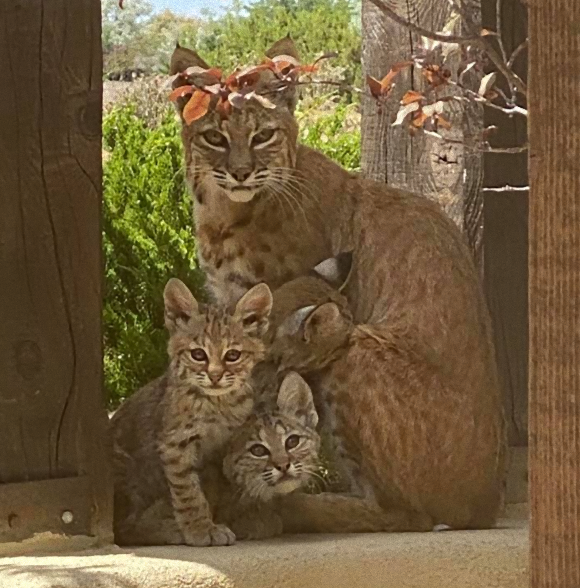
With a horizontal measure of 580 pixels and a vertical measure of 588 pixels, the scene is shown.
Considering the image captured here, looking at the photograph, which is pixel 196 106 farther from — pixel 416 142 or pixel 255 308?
pixel 416 142

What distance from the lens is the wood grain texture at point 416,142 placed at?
618 centimetres

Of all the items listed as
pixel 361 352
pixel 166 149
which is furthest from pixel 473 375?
pixel 166 149

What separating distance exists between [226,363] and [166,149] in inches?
171

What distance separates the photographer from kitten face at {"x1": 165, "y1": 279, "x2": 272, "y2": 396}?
15.9 feet

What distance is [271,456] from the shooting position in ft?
16.5

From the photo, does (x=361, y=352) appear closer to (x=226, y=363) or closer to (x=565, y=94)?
(x=226, y=363)

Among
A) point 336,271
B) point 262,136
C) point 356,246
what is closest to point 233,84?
point 262,136

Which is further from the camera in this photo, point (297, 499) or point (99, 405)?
point (297, 499)

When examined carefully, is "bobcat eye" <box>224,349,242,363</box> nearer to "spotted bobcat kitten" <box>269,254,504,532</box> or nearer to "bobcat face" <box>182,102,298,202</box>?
"spotted bobcat kitten" <box>269,254,504,532</box>

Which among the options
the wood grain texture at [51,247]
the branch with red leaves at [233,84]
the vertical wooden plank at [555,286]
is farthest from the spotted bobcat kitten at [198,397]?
the vertical wooden plank at [555,286]

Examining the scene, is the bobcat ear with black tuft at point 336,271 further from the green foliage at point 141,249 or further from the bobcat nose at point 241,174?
the green foliage at point 141,249

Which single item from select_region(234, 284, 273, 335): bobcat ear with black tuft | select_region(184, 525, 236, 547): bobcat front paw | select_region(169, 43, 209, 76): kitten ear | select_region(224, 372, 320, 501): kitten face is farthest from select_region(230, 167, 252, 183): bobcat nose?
select_region(184, 525, 236, 547): bobcat front paw

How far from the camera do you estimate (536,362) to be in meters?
2.26

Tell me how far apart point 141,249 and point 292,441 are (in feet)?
11.5
